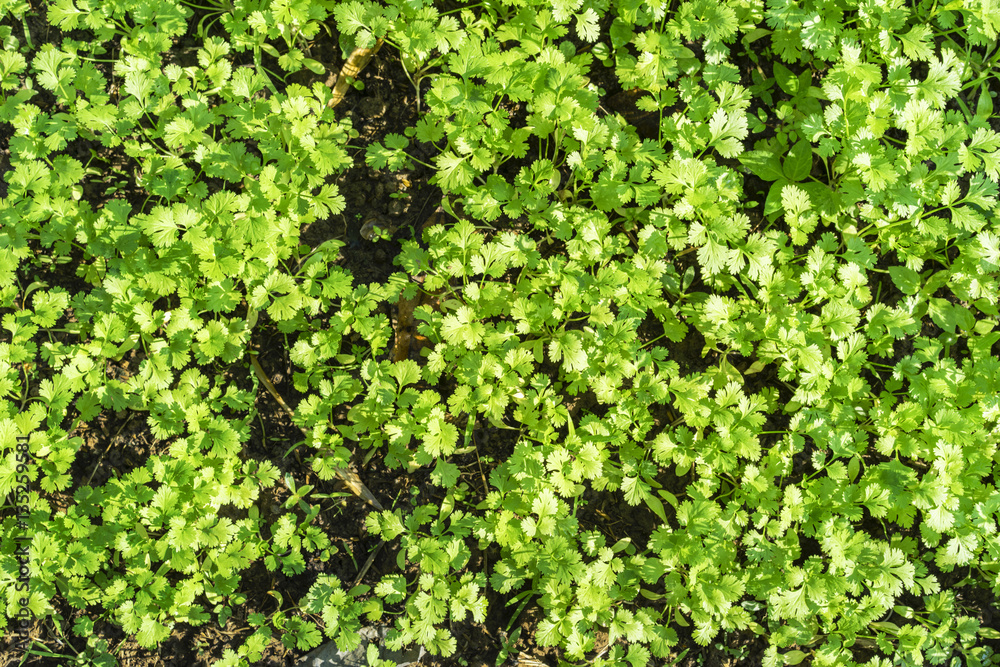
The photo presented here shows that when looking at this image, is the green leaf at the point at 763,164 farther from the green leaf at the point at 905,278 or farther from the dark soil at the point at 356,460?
the green leaf at the point at 905,278

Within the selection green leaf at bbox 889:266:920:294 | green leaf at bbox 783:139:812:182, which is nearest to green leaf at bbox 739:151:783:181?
green leaf at bbox 783:139:812:182

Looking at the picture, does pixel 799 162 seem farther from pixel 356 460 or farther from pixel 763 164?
pixel 356 460

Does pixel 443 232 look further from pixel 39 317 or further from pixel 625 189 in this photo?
pixel 39 317

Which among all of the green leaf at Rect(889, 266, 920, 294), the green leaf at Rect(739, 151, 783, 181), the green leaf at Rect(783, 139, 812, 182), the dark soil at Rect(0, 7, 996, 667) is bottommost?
the dark soil at Rect(0, 7, 996, 667)

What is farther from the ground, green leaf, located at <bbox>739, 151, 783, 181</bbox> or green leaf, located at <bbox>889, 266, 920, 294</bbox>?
green leaf, located at <bbox>739, 151, 783, 181</bbox>

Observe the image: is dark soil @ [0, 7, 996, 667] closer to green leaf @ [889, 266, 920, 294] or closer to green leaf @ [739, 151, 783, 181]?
green leaf @ [739, 151, 783, 181]

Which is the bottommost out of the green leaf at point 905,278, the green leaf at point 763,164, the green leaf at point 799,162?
the green leaf at point 905,278

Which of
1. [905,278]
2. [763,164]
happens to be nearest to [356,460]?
[763,164]

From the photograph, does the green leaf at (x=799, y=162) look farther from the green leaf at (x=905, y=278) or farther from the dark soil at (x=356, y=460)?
the green leaf at (x=905, y=278)

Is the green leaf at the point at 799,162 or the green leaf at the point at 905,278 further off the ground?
the green leaf at the point at 799,162

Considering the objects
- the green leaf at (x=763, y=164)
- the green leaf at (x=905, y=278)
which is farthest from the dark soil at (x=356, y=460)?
the green leaf at (x=905, y=278)

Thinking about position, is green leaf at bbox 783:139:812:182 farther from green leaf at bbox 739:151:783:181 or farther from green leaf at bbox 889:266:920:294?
green leaf at bbox 889:266:920:294
